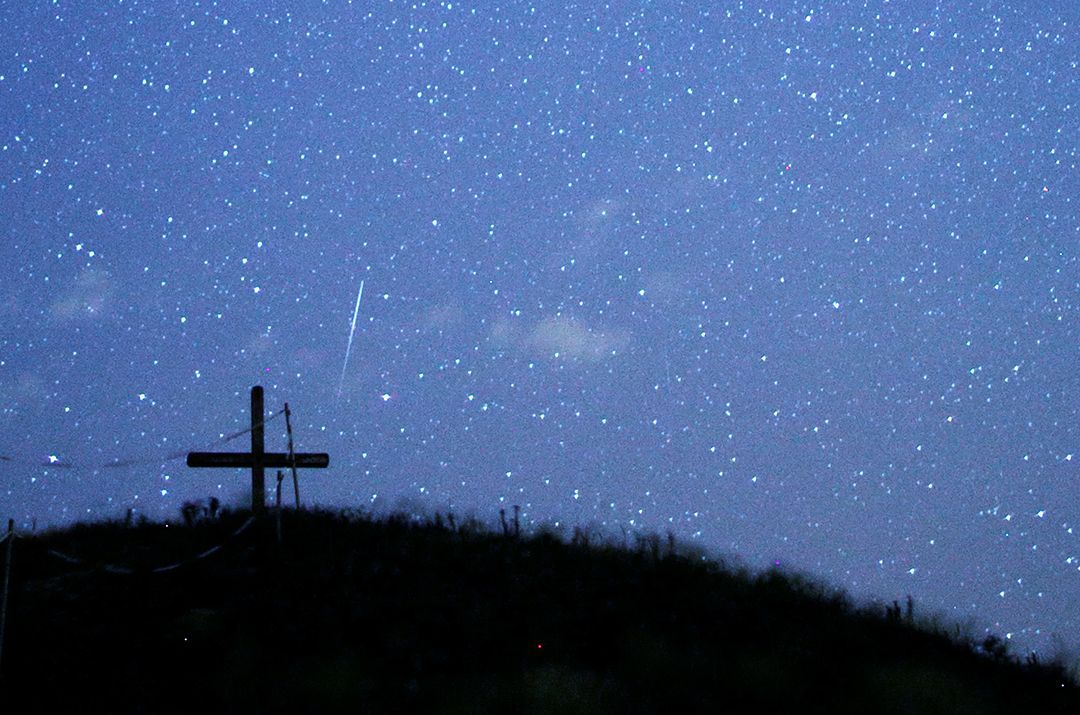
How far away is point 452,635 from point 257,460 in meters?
5.78

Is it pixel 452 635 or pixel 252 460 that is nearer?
pixel 452 635

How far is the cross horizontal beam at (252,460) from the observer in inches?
551

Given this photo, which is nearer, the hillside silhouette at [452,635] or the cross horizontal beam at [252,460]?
the hillside silhouette at [452,635]

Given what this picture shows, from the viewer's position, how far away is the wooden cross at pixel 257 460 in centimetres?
1401

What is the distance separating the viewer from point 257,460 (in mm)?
14148

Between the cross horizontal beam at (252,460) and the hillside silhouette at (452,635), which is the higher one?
the cross horizontal beam at (252,460)

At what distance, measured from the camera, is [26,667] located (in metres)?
8.93

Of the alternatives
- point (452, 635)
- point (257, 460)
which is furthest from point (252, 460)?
point (452, 635)

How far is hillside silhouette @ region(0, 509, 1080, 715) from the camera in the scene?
8172mm

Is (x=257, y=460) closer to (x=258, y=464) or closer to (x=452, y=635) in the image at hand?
(x=258, y=464)

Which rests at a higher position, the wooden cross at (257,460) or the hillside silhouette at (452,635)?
the wooden cross at (257,460)

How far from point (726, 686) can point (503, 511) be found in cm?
624

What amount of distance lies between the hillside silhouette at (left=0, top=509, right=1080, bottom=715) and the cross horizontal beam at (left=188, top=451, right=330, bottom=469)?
0.88 meters

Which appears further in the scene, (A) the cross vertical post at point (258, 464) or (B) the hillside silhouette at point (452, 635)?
(A) the cross vertical post at point (258, 464)
